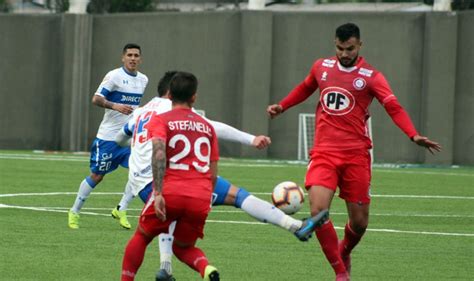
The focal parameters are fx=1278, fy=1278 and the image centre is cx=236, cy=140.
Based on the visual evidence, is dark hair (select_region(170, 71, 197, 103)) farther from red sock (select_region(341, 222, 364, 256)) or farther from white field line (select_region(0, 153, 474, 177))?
white field line (select_region(0, 153, 474, 177))

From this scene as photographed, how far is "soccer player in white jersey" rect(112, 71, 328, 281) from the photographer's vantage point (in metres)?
10.4

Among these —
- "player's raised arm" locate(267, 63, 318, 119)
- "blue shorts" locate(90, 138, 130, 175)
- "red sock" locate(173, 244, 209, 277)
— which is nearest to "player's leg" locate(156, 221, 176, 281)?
"red sock" locate(173, 244, 209, 277)

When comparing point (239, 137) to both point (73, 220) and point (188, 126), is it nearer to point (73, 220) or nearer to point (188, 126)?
point (188, 126)

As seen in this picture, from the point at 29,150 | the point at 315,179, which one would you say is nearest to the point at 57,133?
the point at 29,150

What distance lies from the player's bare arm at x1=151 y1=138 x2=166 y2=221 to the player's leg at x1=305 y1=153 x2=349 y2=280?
197cm

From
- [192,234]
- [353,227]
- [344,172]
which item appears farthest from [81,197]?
[192,234]

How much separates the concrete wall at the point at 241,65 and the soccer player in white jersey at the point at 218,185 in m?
22.1

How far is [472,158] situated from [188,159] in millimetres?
24257

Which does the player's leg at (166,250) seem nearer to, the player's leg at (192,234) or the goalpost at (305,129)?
the player's leg at (192,234)

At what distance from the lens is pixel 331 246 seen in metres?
11.5

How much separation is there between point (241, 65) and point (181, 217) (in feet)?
81.9

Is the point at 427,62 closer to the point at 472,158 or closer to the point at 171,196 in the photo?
the point at 472,158

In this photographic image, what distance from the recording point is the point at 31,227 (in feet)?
51.0

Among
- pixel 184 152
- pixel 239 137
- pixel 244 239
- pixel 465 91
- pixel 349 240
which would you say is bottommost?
pixel 244 239
